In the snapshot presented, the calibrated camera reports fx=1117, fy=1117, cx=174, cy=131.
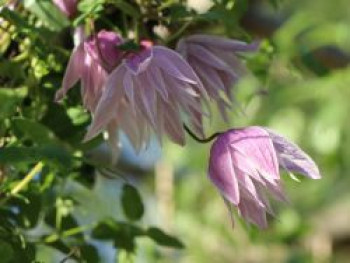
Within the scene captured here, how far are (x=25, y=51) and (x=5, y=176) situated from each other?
0.09 m

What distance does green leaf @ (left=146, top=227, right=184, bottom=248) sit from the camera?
34.7 inches

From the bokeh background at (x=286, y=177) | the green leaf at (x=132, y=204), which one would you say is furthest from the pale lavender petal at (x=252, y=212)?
the bokeh background at (x=286, y=177)

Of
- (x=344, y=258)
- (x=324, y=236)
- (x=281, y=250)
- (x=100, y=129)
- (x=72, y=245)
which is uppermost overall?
(x=100, y=129)

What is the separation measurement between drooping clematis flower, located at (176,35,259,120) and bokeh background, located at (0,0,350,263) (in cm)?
2

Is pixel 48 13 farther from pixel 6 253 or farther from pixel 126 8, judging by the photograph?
pixel 6 253

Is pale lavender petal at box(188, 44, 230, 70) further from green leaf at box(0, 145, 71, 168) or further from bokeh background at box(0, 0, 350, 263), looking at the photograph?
green leaf at box(0, 145, 71, 168)

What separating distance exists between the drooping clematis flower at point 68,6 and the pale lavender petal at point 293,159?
0.17m

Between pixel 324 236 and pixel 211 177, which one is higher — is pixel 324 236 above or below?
below

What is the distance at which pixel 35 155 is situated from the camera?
0.67 metres

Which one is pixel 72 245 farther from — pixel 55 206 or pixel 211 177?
pixel 211 177

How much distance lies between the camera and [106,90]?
710 mm

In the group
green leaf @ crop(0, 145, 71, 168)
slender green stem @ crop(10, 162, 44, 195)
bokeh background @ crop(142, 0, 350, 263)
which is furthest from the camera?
bokeh background @ crop(142, 0, 350, 263)

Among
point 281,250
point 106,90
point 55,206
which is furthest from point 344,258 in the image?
point 106,90

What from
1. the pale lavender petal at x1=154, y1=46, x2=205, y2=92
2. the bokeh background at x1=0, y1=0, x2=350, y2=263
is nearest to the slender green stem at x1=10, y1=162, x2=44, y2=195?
the bokeh background at x1=0, y1=0, x2=350, y2=263
